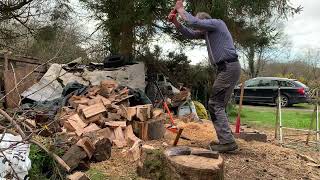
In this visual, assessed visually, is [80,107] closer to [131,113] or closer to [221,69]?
[131,113]

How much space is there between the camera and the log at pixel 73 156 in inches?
194

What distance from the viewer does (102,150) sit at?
5574 mm

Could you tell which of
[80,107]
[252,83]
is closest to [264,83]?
[252,83]

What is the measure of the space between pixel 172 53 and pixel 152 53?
0.80 meters

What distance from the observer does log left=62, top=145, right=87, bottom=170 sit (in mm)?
4930

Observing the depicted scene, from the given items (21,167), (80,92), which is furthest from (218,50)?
(80,92)

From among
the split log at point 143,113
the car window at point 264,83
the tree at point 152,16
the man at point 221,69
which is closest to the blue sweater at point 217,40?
the man at point 221,69

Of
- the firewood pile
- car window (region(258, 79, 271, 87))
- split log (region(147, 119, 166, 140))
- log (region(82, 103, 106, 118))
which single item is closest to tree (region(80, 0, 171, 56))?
the firewood pile

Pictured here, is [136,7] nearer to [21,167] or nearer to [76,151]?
[76,151]

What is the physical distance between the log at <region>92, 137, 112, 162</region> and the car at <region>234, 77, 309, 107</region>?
1329cm

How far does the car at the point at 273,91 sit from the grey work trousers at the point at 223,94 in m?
12.8

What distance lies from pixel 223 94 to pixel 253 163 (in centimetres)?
93

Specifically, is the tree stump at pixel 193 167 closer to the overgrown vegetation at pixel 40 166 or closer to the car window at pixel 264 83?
the overgrown vegetation at pixel 40 166

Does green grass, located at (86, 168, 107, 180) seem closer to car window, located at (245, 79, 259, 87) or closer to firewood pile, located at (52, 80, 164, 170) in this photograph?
firewood pile, located at (52, 80, 164, 170)
